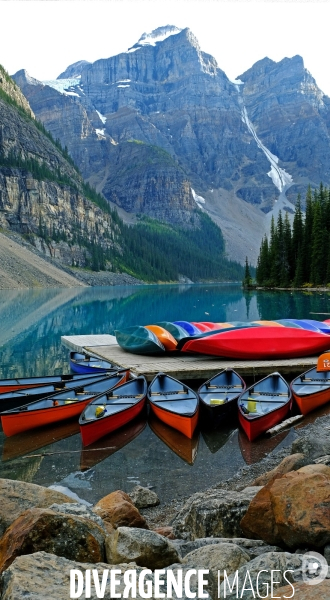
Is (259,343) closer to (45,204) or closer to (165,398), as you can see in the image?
(165,398)

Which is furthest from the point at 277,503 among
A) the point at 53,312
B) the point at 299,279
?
the point at 299,279

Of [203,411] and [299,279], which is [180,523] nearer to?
[203,411]

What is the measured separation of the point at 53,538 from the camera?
192 inches

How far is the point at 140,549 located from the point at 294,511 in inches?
70.2

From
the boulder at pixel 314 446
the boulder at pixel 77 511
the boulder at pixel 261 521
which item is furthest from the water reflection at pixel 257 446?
the boulder at pixel 77 511

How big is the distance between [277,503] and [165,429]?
379 inches

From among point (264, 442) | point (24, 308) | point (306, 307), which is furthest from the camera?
point (24, 308)

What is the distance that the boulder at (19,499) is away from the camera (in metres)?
6.13

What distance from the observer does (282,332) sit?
22.1 meters

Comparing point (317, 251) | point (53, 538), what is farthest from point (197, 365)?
point (317, 251)

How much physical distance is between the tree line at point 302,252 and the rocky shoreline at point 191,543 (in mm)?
71940

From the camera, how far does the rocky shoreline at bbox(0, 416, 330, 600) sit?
4152 mm

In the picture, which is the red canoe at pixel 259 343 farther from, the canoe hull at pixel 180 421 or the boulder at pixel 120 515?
the boulder at pixel 120 515

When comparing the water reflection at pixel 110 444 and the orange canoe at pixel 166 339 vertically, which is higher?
the orange canoe at pixel 166 339
